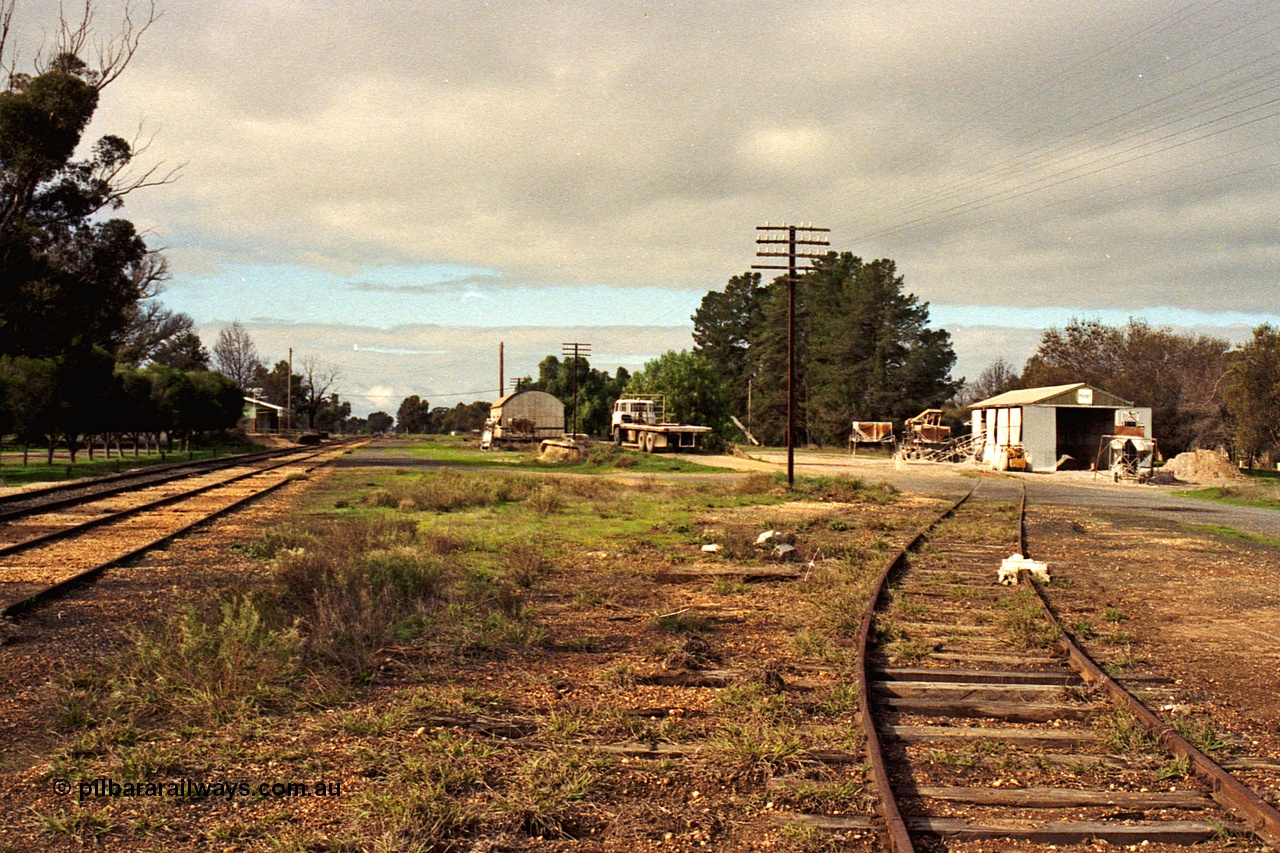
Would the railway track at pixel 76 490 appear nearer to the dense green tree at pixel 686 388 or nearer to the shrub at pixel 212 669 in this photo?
the shrub at pixel 212 669

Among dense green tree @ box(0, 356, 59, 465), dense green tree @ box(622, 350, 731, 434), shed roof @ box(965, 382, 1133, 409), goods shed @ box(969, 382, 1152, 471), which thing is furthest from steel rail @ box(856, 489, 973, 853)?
dense green tree @ box(622, 350, 731, 434)

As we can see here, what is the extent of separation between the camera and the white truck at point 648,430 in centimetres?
5906

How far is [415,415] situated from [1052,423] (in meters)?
141

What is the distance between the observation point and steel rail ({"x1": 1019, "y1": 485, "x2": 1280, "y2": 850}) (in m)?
4.45

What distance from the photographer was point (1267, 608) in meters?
10.9

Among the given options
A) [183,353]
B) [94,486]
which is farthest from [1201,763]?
[183,353]

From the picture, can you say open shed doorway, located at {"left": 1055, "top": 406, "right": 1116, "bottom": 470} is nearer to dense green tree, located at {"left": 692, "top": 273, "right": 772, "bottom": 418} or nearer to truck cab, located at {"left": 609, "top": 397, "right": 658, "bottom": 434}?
truck cab, located at {"left": 609, "top": 397, "right": 658, "bottom": 434}

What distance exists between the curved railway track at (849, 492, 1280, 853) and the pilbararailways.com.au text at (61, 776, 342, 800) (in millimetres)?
2498

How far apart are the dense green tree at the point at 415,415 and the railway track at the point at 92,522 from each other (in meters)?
142

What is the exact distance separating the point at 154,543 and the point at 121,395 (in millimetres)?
30399

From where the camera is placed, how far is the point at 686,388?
3184 inches

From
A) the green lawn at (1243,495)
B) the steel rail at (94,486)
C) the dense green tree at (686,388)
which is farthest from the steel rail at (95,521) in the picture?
the dense green tree at (686,388)

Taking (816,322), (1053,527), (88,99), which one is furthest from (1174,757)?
(816,322)

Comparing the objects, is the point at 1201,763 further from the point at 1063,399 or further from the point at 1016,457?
the point at 1063,399
